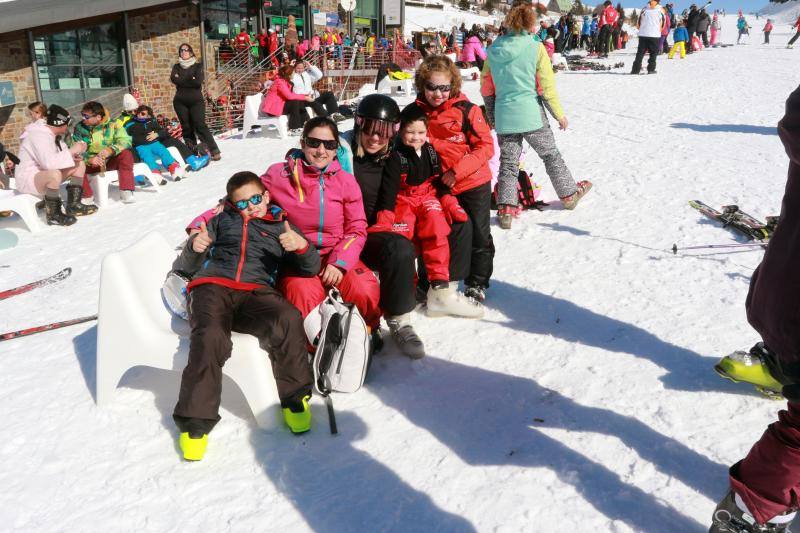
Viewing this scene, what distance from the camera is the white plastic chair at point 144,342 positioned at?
265 centimetres

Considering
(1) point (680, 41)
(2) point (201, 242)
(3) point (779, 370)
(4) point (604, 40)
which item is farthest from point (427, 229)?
(4) point (604, 40)

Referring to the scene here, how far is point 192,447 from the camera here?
8.07ft

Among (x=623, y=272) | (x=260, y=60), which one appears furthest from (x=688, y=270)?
(x=260, y=60)

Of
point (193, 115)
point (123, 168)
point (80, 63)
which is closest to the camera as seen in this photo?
point (123, 168)

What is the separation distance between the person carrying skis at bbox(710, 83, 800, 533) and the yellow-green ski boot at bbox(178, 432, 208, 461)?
199 cm

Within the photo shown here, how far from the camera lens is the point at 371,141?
3330mm

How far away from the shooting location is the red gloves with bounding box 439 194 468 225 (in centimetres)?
355

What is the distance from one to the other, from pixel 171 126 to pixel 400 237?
1089 cm

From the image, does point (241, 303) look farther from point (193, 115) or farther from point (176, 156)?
point (193, 115)

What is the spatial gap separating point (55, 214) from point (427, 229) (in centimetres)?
508

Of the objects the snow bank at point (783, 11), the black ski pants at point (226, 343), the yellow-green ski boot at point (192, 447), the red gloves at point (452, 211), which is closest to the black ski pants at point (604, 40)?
the red gloves at point (452, 211)

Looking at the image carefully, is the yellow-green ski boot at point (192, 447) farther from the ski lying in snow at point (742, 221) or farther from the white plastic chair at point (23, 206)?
the white plastic chair at point (23, 206)

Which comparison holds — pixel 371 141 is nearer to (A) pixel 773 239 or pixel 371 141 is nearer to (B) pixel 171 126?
(A) pixel 773 239

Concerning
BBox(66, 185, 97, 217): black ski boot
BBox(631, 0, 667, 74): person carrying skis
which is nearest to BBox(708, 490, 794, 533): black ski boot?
BBox(66, 185, 97, 217): black ski boot
